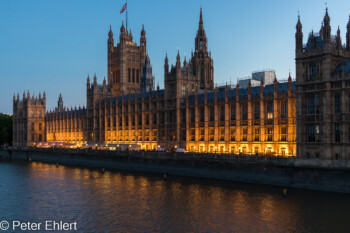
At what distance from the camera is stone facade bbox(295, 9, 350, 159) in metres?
62.2

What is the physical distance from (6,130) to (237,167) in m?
148

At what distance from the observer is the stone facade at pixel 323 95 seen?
62250 millimetres

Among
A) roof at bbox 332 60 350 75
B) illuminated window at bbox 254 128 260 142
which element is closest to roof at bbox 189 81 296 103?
illuminated window at bbox 254 128 260 142

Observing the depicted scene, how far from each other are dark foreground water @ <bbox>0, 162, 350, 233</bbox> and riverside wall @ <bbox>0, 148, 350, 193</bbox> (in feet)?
6.99

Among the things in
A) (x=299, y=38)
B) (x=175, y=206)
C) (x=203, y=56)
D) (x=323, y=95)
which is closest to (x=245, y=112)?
(x=299, y=38)

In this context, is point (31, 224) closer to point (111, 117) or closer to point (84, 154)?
point (84, 154)

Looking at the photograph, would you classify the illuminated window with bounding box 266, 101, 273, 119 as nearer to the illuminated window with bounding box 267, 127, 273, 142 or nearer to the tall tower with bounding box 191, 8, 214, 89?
the illuminated window with bounding box 267, 127, 273, 142

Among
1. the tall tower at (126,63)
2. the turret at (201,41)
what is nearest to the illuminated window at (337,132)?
the turret at (201,41)

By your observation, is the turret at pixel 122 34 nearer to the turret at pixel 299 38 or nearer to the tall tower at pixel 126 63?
the tall tower at pixel 126 63

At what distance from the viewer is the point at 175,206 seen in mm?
52062

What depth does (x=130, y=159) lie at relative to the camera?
9375cm

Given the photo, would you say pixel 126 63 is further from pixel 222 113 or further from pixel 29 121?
pixel 222 113

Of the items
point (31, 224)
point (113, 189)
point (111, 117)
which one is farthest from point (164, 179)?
point (111, 117)

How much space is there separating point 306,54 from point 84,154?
68.8m
